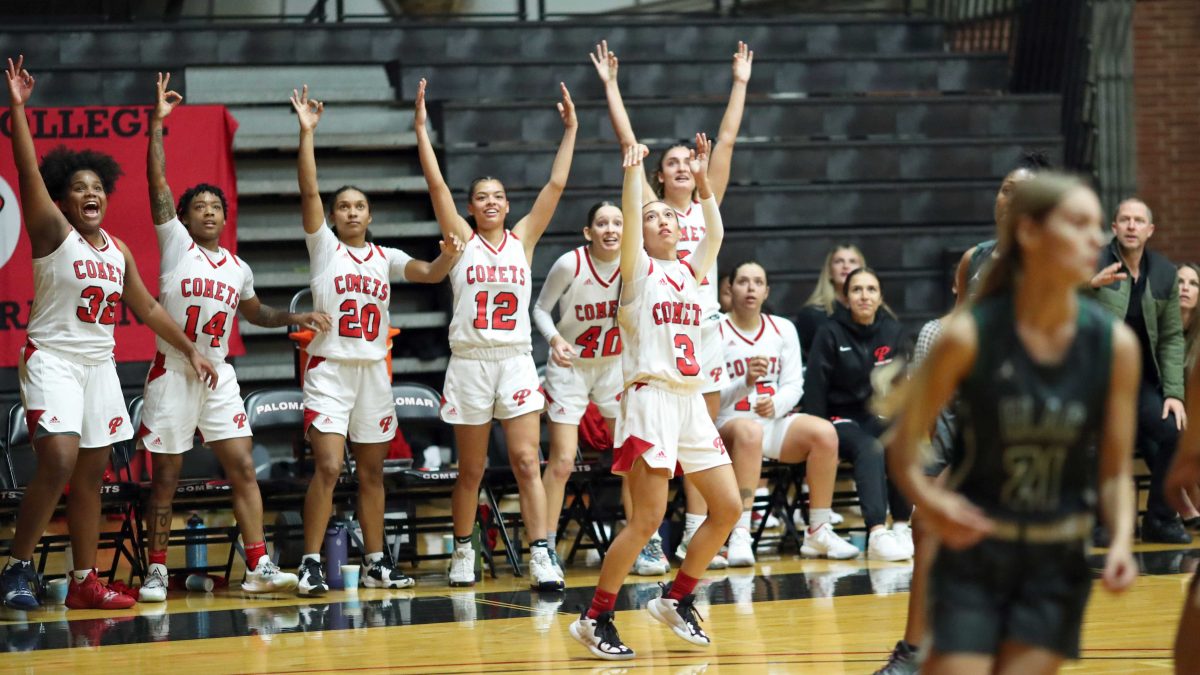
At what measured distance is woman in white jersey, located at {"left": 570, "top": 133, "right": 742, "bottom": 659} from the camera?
5.40 m

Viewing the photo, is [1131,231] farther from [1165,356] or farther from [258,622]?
[258,622]

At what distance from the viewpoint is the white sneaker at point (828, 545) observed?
322 inches

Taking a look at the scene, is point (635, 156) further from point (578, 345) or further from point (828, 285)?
point (828, 285)

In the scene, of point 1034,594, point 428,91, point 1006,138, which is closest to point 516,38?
point 428,91

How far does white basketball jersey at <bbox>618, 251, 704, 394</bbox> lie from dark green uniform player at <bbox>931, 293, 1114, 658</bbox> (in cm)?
265

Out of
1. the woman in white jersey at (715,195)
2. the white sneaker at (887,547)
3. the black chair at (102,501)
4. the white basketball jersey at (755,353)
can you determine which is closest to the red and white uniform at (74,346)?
the black chair at (102,501)

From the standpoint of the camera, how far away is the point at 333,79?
11.8 meters

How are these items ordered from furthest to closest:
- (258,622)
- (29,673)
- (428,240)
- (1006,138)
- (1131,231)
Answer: (1006,138), (428,240), (1131,231), (258,622), (29,673)

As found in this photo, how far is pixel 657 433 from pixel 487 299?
2135mm

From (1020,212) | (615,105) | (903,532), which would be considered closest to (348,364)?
(615,105)

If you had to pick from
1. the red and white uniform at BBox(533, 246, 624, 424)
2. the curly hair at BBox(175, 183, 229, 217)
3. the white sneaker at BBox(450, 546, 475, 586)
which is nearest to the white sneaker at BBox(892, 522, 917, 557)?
the red and white uniform at BBox(533, 246, 624, 424)

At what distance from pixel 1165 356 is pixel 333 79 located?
6.47 metres

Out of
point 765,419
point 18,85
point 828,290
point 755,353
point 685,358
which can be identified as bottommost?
point 765,419

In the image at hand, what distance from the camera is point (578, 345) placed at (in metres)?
7.88
